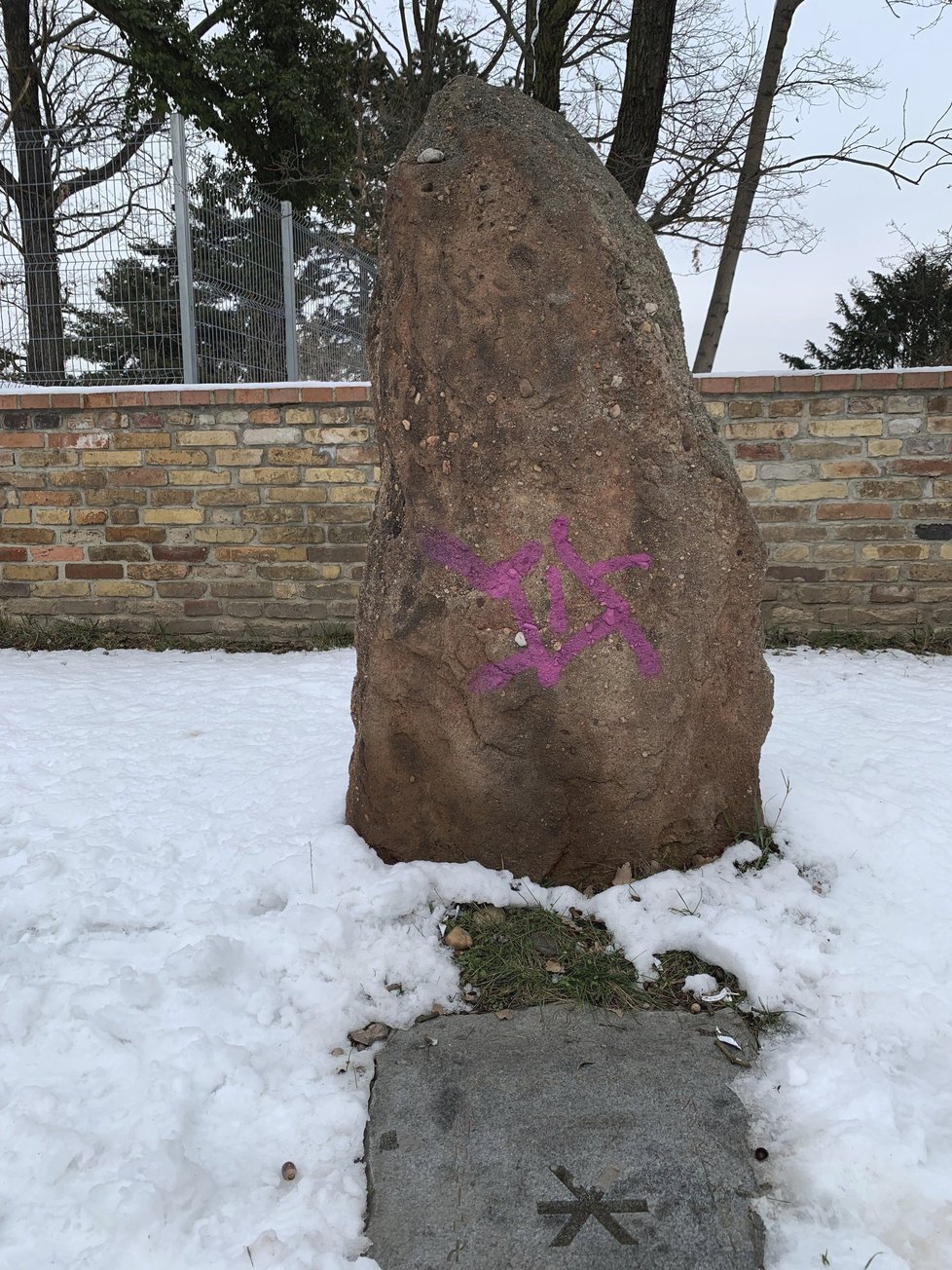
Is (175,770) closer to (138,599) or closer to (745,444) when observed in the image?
(138,599)

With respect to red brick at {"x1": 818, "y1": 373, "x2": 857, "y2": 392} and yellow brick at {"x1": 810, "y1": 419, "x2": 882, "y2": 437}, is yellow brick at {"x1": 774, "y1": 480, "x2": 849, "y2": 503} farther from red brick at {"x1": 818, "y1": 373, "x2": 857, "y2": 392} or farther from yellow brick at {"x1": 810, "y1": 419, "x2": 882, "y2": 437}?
red brick at {"x1": 818, "y1": 373, "x2": 857, "y2": 392}

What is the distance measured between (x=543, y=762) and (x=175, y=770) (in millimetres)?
1383

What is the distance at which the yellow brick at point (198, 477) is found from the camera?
4.71m

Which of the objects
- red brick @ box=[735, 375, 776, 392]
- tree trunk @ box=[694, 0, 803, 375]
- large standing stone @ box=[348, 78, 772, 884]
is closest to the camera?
large standing stone @ box=[348, 78, 772, 884]

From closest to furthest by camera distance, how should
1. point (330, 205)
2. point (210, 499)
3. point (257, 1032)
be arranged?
point (257, 1032) → point (210, 499) → point (330, 205)

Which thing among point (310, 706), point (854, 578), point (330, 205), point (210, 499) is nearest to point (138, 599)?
point (210, 499)

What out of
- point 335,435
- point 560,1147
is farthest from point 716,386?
point 560,1147

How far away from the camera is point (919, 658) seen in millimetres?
4410

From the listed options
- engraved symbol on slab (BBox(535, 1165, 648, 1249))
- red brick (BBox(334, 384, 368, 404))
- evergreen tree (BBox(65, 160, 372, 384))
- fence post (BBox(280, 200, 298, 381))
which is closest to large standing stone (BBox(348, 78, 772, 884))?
engraved symbol on slab (BBox(535, 1165, 648, 1249))

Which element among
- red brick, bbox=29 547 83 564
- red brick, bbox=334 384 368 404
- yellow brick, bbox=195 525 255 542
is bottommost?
red brick, bbox=29 547 83 564

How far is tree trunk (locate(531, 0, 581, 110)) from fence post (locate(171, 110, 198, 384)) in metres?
3.76

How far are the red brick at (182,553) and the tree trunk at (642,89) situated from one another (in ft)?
14.3

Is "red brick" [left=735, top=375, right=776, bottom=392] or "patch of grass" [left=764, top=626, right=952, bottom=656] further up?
"red brick" [left=735, top=375, right=776, bottom=392]

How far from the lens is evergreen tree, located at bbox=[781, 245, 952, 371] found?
46.0 ft
